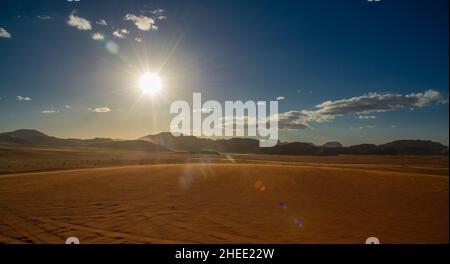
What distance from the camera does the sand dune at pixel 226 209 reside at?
787 centimetres

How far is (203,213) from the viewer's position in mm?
10219

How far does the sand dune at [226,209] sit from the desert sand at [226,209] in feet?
0.10

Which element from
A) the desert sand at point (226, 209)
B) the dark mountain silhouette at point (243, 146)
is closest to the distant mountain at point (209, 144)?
the dark mountain silhouette at point (243, 146)

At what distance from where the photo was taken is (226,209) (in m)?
10.8

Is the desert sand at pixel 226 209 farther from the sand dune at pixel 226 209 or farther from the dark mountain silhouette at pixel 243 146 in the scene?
the dark mountain silhouette at pixel 243 146

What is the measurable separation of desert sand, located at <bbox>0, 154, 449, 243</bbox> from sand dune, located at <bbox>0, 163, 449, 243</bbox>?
3 cm

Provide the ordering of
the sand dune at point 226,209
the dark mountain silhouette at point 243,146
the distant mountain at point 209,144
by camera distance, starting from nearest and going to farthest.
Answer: the sand dune at point 226,209, the dark mountain silhouette at point 243,146, the distant mountain at point 209,144

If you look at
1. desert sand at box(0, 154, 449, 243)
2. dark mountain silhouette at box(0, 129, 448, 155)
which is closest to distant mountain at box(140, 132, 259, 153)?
dark mountain silhouette at box(0, 129, 448, 155)

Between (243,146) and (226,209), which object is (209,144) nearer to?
(243,146)

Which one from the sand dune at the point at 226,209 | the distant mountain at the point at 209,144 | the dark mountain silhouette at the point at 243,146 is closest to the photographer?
the sand dune at the point at 226,209
